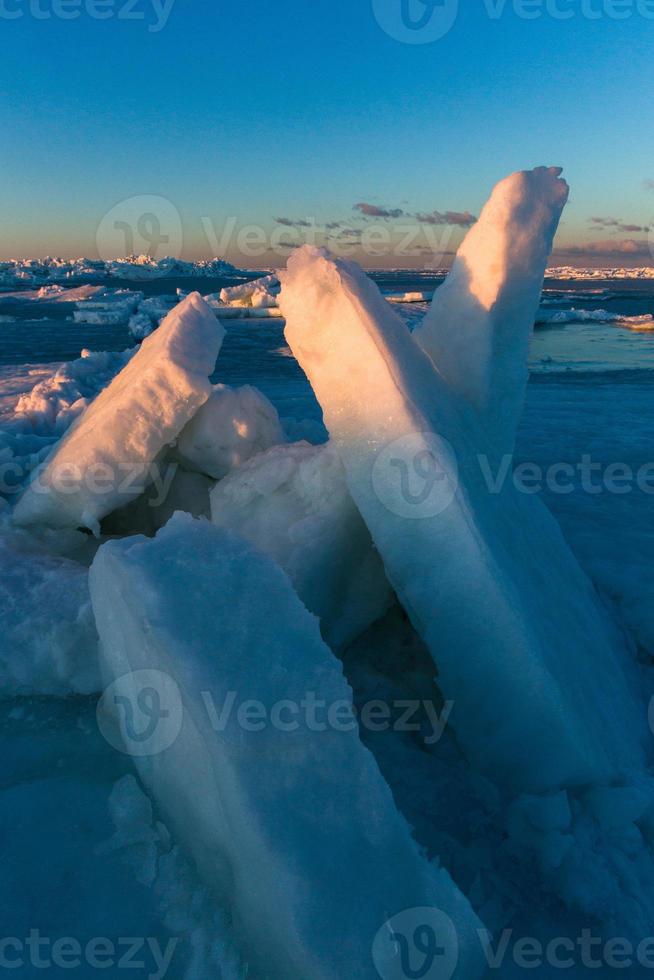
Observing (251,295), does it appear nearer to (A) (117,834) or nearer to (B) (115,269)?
(A) (117,834)

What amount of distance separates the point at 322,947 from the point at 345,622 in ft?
4.86


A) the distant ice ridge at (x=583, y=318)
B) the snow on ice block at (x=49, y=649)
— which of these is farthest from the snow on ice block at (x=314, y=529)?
the distant ice ridge at (x=583, y=318)

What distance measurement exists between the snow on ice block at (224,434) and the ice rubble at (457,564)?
30.5 inches

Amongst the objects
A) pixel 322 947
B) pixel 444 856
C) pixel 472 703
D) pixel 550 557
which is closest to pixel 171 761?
pixel 322 947

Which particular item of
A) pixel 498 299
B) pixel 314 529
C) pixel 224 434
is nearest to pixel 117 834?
pixel 314 529

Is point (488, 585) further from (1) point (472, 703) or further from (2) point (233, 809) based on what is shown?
(2) point (233, 809)

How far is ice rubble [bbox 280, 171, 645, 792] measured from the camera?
6.81 feet

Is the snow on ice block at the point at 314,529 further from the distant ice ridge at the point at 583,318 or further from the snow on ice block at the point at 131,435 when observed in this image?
the distant ice ridge at the point at 583,318

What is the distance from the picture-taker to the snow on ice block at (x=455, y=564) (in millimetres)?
2074

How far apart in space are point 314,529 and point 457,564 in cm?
65

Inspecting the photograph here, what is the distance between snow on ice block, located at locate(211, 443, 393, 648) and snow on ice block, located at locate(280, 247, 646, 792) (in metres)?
0.28

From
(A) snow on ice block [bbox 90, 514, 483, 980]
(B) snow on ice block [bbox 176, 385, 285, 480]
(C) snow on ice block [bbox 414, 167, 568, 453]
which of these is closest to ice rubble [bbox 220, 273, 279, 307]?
(B) snow on ice block [bbox 176, 385, 285, 480]

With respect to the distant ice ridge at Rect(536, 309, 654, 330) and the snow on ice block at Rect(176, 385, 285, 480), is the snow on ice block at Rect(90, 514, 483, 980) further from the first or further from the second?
the distant ice ridge at Rect(536, 309, 654, 330)

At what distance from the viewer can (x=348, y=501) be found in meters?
2.52
